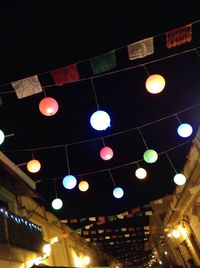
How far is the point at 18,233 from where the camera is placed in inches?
314

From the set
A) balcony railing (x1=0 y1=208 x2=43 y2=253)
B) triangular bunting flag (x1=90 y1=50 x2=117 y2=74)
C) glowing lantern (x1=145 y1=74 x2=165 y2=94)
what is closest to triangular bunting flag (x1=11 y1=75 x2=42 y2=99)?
triangular bunting flag (x1=90 y1=50 x2=117 y2=74)

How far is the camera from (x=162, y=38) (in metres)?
9.04

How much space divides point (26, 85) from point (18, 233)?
14.4 ft

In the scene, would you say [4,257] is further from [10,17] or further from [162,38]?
[162,38]

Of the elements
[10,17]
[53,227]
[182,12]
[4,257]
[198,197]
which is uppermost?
[10,17]

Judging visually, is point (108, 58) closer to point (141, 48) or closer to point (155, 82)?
point (141, 48)

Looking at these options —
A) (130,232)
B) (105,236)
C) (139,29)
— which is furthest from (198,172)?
(130,232)

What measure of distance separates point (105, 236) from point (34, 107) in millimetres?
23018

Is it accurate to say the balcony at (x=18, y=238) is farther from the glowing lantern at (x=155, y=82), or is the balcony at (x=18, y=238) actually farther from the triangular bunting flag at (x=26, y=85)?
the glowing lantern at (x=155, y=82)

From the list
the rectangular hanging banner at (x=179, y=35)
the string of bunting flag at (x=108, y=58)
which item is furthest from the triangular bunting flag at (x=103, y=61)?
the rectangular hanging banner at (x=179, y=35)

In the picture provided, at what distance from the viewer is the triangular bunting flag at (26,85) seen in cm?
601

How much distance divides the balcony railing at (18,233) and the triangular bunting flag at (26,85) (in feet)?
10.7

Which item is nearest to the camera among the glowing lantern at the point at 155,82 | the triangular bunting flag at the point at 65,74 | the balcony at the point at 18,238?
the triangular bunting flag at the point at 65,74

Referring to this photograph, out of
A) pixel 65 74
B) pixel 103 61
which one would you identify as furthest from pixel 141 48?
pixel 65 74
